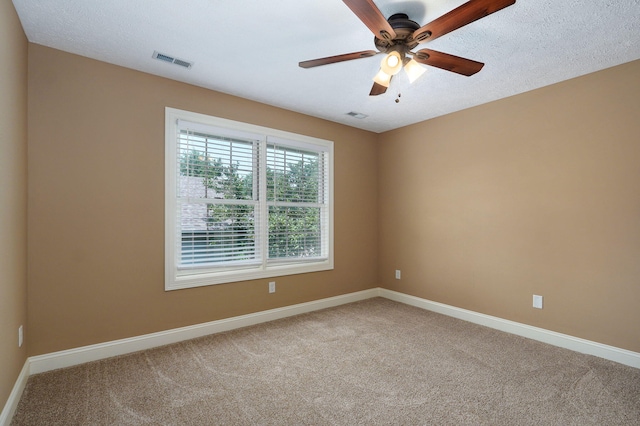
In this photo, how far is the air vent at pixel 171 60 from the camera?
8.83 ft

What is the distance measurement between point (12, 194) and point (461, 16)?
295 cm

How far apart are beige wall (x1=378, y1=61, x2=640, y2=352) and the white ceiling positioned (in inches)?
15.0

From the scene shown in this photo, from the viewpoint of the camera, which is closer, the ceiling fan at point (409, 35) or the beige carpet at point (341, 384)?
the ceiling fan at point (409, 35)

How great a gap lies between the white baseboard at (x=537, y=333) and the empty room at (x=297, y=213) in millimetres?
16

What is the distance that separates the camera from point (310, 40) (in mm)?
2449

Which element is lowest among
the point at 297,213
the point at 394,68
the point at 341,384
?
the point at 341,384

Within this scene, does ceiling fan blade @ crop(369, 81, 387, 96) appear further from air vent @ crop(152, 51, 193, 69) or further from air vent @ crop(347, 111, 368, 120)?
air vent @ crop(152, 51, 193, 69)

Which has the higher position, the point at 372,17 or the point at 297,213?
the point at 372,17

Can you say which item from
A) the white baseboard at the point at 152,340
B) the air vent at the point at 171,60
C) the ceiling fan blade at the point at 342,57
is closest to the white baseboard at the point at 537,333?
the white baseboard at the point at 152,340

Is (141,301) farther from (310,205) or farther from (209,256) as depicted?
(310,205)

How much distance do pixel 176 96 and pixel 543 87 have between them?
12.2 ft

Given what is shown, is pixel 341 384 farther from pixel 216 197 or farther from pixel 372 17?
pixel 372 17

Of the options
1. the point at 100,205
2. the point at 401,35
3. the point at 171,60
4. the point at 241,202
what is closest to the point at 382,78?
the point at 401,35

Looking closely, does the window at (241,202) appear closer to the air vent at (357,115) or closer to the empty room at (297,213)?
the empty room at (297,213)
